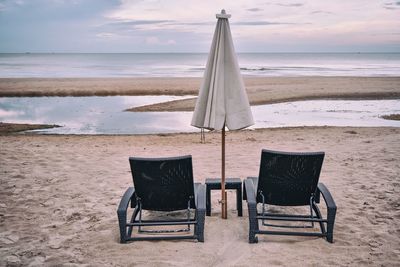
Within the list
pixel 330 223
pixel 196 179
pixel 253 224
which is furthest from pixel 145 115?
pixel 330 223

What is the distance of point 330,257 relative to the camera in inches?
153

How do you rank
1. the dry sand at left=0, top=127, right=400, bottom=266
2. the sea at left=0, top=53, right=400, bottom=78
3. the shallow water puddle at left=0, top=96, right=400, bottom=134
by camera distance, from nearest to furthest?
the dry sand at left=0, top=127, right=400, bottom=266
the shallow water puddle at left=0, top=96, right=400, bottom=134
the sea at left=0, top=53, right=400, bottom=78

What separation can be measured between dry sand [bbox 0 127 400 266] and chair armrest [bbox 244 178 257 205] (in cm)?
50

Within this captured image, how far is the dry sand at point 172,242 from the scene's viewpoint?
13.0 feet

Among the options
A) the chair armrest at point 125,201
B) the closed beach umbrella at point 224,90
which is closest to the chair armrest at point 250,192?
the closed beach umbrella at point 224,90

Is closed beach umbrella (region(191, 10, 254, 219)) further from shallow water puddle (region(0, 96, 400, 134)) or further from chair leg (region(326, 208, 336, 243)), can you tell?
shallow water puddle (region(0, 96, 400, 134))

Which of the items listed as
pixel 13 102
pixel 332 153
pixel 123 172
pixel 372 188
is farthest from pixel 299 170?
pixel 13 102

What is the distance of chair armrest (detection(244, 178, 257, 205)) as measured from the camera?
4.11 metres

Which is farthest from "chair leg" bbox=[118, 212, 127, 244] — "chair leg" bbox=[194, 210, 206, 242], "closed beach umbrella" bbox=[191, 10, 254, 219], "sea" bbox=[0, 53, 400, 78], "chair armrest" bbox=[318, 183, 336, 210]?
Result: "sea" bbox=[0, 53, 400, 78]

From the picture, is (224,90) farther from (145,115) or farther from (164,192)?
(145,115)

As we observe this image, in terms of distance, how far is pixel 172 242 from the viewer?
427cm

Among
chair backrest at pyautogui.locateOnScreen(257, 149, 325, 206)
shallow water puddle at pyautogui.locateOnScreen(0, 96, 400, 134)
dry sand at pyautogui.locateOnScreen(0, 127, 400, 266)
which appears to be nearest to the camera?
dry sand at pyautogui.locateOnScreen(0, 127, 400, 266)

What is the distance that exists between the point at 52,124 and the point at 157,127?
13.7 ft

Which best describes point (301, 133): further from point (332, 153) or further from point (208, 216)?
point (208, 216)
